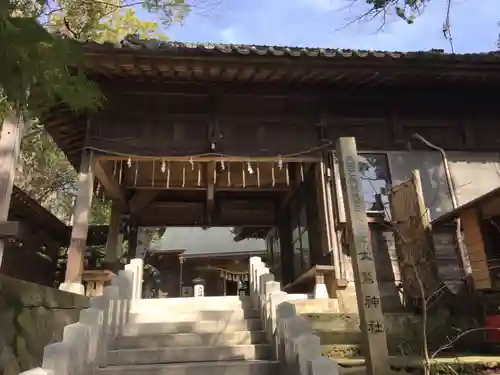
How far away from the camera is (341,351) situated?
18.1 feet

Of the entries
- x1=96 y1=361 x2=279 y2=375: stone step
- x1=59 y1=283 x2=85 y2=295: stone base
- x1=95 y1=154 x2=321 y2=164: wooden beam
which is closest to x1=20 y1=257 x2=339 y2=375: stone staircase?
x1=96 y1=361 x2=279 y2=375: stone step

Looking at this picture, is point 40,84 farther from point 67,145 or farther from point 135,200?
point 135,200

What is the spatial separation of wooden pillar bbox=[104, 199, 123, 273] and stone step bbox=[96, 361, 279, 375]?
228 inches

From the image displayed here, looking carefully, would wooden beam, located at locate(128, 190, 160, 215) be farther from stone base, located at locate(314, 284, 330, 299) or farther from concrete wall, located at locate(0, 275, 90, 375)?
concrete wall, located at locate(0, 275, 90, 375)

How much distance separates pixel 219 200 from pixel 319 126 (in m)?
4.51

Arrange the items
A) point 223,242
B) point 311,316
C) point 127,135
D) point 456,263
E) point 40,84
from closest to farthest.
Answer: point 40,84
point 311,316
point 456,263
point 127,135
point 223,242

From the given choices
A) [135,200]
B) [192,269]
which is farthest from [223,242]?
[135,200]

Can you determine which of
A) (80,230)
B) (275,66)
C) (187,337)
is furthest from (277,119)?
(187,337)

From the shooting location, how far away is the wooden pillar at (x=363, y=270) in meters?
4.05

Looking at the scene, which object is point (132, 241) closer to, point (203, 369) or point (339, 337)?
point (339, 337)

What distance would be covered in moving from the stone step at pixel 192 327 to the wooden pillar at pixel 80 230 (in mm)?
1808

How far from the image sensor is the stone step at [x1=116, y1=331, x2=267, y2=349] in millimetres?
5504

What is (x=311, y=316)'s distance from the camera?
6234 mm

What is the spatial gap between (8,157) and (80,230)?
1.74 meters
